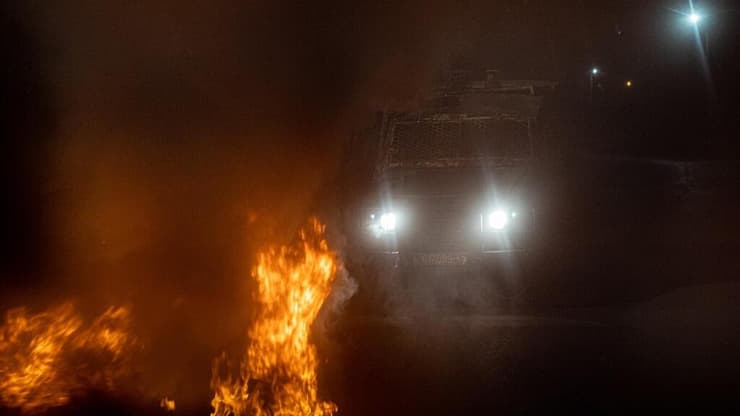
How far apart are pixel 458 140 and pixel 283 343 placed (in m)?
5.88

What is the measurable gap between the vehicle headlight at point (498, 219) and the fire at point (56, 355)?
18.1 ft

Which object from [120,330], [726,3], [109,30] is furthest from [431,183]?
[726,3]

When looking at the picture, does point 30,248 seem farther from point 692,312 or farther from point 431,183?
point 692,312

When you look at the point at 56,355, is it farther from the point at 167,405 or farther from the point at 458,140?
the point at 458,140

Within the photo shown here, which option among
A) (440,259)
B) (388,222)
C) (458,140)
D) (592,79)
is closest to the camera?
(440,259)

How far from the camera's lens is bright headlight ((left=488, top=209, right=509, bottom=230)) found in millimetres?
8594

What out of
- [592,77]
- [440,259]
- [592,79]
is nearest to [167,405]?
[440,259]

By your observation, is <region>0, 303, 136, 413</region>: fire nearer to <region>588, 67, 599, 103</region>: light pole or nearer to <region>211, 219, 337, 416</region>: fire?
<region>211, 219, 337, 416</region>: fire

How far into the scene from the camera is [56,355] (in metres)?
3.78

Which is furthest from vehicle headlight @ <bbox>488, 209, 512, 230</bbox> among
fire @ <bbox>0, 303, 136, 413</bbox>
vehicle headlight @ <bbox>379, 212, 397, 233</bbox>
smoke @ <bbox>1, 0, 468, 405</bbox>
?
fire @ <bbox>0, 303, 136, 413</bbox>

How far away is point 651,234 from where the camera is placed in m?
12.8

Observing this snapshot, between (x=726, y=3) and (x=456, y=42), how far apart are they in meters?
14.6

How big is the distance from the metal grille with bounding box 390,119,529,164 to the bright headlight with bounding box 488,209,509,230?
0.98 m

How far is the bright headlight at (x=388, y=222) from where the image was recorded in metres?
8.56
